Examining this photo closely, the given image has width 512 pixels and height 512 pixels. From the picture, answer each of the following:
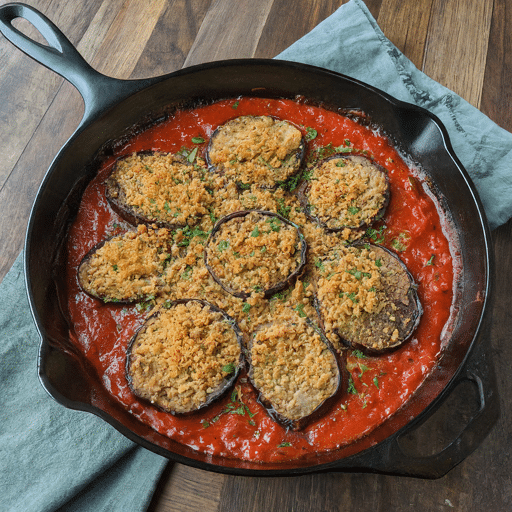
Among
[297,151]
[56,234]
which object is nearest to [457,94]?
[297,151]

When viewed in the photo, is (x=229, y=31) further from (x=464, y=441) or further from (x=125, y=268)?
(x=464, y=441)

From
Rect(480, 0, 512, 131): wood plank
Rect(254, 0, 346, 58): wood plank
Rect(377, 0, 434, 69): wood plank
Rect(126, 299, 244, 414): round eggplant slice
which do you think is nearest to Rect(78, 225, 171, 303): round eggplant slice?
Rect(126, 299, 244, 414): round eggplant slice

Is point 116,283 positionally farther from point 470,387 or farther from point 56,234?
point 470,387

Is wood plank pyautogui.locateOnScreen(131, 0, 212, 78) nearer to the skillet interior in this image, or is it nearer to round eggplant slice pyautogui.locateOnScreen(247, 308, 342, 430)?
the skillet interior

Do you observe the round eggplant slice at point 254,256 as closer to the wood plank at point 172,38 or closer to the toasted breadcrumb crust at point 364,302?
the toasted breadcrumb crust at point 364,302

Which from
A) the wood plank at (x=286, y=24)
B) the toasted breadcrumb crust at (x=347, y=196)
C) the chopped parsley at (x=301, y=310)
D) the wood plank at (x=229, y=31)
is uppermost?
the wood plank at (x=229, y=31)

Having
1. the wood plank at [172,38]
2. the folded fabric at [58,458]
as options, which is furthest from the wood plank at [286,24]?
the folded fabric at [58,458]
